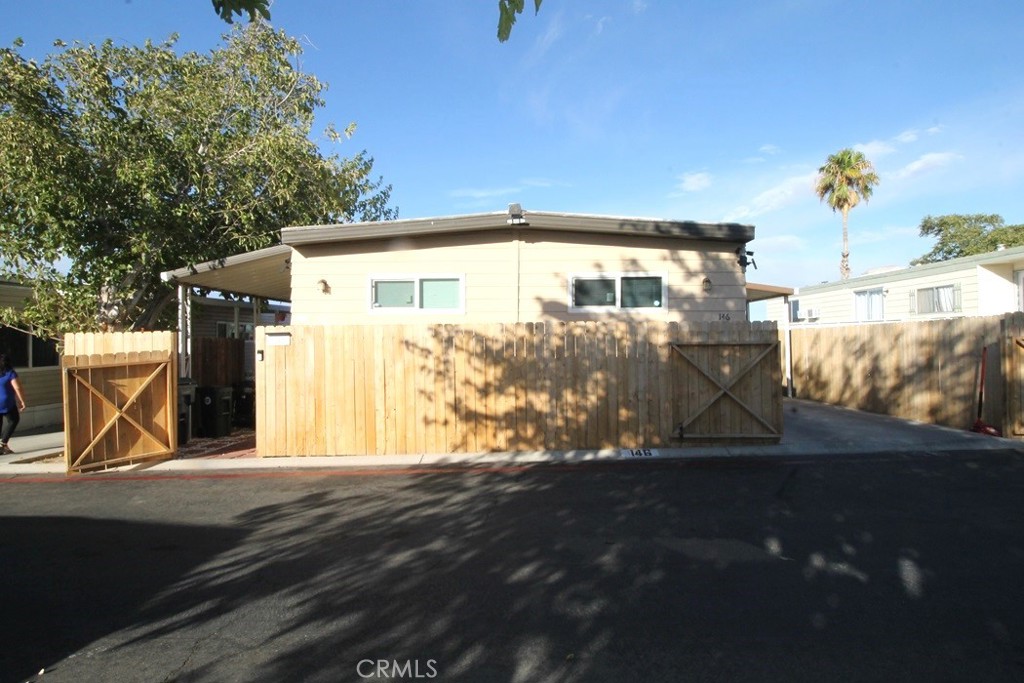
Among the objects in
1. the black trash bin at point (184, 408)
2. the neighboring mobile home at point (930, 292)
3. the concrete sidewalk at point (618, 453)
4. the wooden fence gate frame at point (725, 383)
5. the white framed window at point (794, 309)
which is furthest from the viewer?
the white framed window at point (794, 309)

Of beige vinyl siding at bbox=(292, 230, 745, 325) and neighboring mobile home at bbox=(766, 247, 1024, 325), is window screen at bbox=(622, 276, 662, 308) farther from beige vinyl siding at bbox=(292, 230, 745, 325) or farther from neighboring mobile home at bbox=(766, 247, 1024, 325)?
neighboring mobile home at bbox=(766, 247, 1024, 325)

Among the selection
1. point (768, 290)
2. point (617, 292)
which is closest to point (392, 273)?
point (617, 292)

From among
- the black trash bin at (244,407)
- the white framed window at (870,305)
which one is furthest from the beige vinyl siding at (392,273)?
the white framed window at (870,305)

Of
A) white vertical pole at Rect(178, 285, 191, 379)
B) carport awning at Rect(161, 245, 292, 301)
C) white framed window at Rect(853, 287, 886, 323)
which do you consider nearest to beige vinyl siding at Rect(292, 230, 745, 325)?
carport awning at Rect(161, 245, 292, 301)

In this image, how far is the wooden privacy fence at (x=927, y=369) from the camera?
10930 millimetres

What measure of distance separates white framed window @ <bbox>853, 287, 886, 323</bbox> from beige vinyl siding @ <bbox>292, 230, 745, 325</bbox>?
1259cm

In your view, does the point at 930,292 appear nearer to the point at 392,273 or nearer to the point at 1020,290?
the point at 1020,290

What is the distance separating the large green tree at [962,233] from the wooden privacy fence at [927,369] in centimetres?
3269

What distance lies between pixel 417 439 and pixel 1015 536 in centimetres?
753

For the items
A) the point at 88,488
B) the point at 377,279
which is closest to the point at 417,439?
the point at 377,279

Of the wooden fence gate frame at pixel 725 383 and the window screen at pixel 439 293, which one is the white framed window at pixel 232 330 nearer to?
the window screen at pixel 439 293

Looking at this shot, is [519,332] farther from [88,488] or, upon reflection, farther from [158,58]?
[158,58]

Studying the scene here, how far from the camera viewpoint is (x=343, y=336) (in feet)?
34.1

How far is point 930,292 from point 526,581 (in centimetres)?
1914
